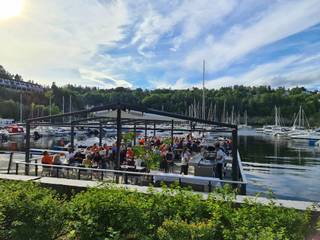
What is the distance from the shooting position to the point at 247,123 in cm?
14025

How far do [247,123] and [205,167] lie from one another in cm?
13085

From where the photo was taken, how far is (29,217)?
3.99 m

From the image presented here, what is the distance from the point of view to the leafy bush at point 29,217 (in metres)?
3.86

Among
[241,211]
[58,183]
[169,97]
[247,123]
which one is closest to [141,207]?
[241,211]

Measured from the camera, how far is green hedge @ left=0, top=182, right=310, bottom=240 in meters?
3.67

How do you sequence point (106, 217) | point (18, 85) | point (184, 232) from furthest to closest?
point (18, 85) < point (106, 217) < point (184, 232)

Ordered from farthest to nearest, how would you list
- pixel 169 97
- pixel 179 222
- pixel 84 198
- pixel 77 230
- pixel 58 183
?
pixel 169 97 < pixel 58 183 < pixel 84 198 < pixel 77 230 < pixel 179 222

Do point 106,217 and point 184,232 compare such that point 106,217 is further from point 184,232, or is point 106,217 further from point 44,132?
point 44,132

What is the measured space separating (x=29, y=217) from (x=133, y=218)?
1228mm

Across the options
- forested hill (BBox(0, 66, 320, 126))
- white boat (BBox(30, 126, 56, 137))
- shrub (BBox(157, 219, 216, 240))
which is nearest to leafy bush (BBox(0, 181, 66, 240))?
shrub (BBox(157, 219, 216, 240))

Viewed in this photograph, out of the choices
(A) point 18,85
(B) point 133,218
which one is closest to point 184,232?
(B) point 133,218

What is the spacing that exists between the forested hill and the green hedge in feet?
297

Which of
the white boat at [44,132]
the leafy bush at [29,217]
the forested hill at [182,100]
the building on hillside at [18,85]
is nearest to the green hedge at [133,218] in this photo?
the leafy bush at [29,217]

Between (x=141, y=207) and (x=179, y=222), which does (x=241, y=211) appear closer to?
(x=179, y=222)
